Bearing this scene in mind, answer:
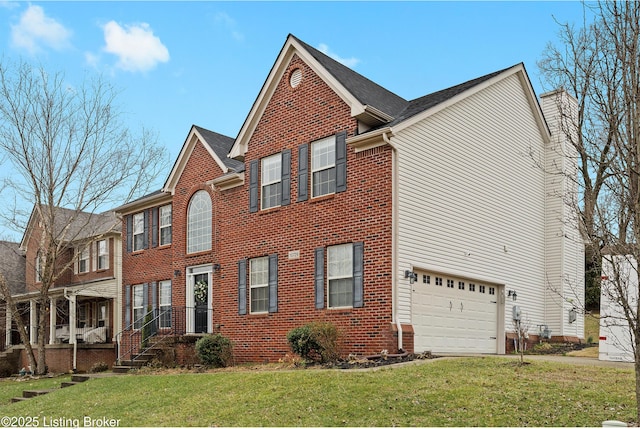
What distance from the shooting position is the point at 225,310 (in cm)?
2067

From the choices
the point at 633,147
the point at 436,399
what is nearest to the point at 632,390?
the point at 436,399

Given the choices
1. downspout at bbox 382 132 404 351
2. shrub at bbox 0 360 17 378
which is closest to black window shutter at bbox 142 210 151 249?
shrub at bbox 0 360 17 378

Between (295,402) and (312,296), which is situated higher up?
(312,296)

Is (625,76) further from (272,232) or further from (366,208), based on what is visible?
(272,232)

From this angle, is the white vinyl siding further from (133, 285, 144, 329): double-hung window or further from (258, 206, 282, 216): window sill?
(133, 285, 144, 329): double-hung window

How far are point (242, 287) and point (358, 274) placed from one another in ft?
16.2

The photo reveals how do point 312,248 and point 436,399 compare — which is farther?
point 312,248

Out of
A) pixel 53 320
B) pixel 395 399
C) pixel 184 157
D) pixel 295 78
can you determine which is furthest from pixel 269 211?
pixel 53 320

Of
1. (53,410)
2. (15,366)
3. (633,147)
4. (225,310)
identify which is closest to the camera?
(633,147)

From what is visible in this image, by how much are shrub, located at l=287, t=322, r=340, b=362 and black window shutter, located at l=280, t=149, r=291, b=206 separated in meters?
4.16

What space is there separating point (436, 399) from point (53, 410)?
8975 millimetres

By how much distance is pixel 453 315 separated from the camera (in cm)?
1820

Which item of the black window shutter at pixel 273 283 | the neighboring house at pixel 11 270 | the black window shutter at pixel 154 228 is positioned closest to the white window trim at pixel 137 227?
the black window shutter at pixel 154 228

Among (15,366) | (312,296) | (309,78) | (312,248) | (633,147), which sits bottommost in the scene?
(15,366)
